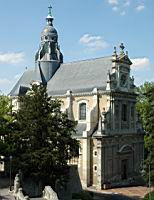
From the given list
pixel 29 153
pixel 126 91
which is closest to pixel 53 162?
pixel 29 153

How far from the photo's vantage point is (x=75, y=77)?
47.7 meters

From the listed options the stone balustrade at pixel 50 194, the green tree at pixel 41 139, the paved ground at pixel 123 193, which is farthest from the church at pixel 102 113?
the stone balustrade at pixel 50 194

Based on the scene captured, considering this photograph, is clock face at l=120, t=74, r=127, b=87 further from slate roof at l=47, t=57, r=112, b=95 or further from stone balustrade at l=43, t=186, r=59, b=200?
stone balustrade at l=43, t=186, r=59, b=200

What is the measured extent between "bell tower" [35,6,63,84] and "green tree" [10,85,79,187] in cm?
2032

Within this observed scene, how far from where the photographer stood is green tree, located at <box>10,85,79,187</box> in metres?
28.6

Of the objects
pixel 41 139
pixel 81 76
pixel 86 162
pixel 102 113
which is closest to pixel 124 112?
pixel 102 113

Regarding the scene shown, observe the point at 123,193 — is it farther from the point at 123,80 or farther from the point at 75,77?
the point at 75,77

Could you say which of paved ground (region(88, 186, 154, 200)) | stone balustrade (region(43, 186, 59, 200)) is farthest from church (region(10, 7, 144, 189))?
stone balustrade (region(43, 186, 59, 200))

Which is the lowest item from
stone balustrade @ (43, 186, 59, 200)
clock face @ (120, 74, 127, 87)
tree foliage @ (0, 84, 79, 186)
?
stone balustrade @ (43, 186, 59, 200)

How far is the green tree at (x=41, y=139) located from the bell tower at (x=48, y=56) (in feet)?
66.7

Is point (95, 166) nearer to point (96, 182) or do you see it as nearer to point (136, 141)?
point (96, 182)

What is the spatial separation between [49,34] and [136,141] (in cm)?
1869

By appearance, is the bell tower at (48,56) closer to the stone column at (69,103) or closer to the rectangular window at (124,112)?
the stone column at (69,103)

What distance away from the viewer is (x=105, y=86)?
43281 millimetres
